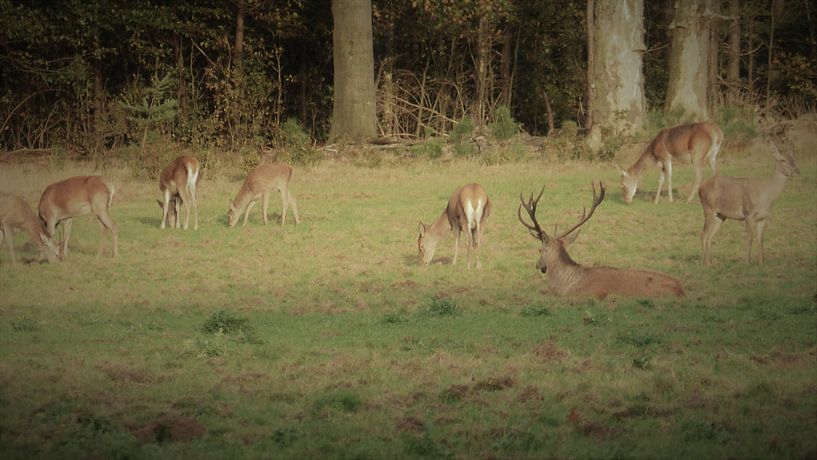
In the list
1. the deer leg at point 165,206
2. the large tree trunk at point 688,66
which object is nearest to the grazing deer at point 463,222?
the deer leg at point 165,206

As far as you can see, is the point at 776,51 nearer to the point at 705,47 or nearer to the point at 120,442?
the point at 705,47

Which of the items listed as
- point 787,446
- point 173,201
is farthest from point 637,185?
point 787,446

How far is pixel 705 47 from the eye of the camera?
1082 inches

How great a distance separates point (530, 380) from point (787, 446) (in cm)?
225

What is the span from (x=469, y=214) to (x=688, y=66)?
49.1 ft

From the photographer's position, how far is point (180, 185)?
17.9 m

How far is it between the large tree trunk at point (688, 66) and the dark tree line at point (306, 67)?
140mm

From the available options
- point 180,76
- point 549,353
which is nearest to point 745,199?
point 549,353

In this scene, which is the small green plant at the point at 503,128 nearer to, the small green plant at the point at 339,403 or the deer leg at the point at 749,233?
the deer leg at the point at 749,233

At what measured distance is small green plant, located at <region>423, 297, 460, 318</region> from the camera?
11359 mm

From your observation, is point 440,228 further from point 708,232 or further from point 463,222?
point 708,232

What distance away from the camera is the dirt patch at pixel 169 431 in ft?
24.0

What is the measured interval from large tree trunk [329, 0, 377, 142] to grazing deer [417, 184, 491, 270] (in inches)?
473

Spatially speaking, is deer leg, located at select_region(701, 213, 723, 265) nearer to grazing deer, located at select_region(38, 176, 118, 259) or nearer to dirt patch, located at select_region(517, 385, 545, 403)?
dirt patch, located at select_region(517, 385, 545, 403)
